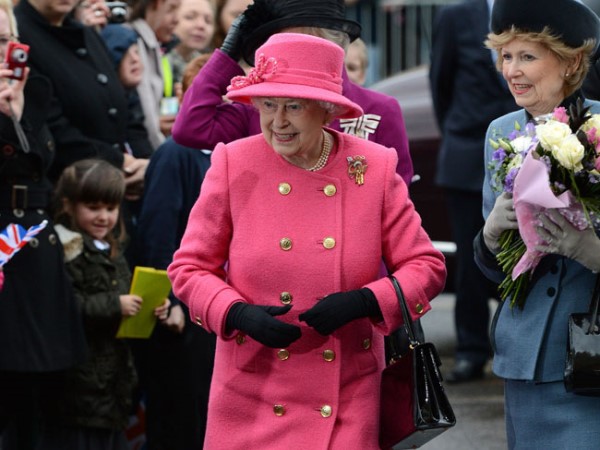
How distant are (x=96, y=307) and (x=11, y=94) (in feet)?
3.26

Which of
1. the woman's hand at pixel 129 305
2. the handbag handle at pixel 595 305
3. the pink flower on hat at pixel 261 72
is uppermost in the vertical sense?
the pink flower on hat at pixel 261 72

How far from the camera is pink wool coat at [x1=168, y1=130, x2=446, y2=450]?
4.52 m

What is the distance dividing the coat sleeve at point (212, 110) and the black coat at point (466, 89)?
3687 mm

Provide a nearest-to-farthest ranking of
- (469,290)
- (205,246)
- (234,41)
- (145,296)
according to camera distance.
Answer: (205,246) → (234,41) → (145,296) → (469,290)

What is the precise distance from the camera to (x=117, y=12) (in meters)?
8.08

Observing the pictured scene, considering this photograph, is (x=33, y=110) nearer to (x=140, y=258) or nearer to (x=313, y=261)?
(x=140, y=258)

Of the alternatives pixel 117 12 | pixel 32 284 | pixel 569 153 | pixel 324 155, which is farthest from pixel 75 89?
pixel 569 153

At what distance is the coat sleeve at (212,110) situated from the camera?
5465mm

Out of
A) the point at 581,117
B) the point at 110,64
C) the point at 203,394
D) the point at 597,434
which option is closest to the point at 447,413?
the point at 597,434

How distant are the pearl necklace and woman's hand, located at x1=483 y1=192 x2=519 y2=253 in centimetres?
55

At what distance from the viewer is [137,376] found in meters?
6.80

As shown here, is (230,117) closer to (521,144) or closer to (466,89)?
(521,144)

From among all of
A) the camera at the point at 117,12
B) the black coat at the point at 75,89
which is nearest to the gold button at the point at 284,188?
the black coat at the point at 75,89

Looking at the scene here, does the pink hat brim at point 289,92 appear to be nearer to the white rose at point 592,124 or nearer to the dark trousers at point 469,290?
the white rose at point 592,124
